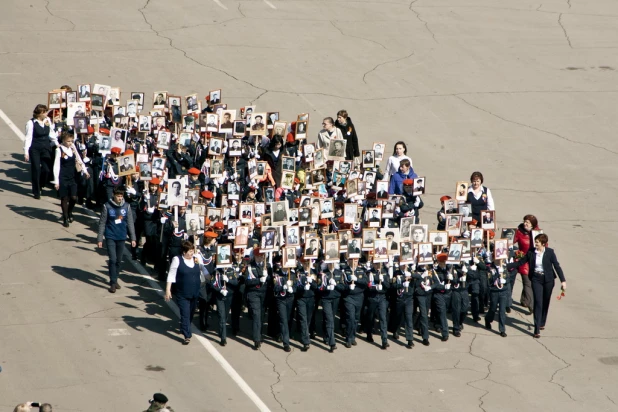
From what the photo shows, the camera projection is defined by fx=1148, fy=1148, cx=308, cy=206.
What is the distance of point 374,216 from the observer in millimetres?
18828

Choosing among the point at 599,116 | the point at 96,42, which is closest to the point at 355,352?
the point at 599,116

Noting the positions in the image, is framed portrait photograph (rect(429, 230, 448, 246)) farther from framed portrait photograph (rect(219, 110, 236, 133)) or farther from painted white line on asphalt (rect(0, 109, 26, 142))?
painted white line on asphalt (rect(0, 109, 26, 142))

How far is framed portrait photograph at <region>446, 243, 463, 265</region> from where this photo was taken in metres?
17.7

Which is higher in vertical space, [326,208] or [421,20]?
[421,20]

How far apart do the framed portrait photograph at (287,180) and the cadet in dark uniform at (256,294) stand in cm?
331

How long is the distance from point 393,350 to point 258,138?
619 cm

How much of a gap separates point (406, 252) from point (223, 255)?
2.77 m

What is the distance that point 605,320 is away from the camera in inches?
731

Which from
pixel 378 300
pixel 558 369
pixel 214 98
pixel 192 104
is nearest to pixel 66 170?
pixel 192 104

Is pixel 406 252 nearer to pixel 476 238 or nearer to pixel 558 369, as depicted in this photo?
pixel 476 238

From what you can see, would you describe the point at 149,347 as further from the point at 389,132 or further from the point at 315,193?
the point at 389,132

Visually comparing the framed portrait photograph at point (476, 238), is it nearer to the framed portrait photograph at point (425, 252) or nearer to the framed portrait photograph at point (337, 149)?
the framed portrait photograph at point (425, 252)

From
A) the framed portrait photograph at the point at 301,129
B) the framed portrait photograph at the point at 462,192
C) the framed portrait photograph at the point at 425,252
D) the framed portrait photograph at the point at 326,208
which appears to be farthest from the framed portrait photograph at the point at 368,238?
the framed portrait photograph at the point at 301,129

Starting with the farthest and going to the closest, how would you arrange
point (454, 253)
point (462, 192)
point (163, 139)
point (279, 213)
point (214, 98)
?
point (214, 98)
point (163, 139)
point (462, 192)
point (279, 213)
point (454, 253)
